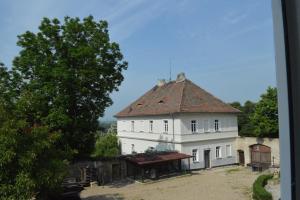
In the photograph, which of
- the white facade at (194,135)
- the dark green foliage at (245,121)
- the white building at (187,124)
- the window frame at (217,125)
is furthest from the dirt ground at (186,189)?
the dark green foliage at (245,121)

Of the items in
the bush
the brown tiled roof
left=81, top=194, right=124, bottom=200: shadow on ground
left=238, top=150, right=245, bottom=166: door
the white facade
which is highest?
the brown tiled roof

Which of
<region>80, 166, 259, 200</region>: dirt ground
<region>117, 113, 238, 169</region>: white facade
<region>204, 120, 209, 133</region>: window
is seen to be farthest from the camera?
<region>204, 120, 209, 133</region>: window

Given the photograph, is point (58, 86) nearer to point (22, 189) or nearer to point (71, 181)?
point (71, 181)

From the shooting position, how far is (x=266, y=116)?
2925cm

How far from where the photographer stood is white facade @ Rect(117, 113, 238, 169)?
1128 inches

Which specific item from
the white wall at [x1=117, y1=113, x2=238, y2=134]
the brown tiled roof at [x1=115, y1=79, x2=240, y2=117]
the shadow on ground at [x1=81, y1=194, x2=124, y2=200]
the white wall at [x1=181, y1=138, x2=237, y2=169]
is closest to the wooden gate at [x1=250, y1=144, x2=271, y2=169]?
the white wall at [x1=181, y1=138, x2=237, y2=169]

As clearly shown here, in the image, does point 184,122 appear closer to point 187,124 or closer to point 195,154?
point 187,124

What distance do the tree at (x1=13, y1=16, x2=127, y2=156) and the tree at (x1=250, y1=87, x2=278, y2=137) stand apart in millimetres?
13228

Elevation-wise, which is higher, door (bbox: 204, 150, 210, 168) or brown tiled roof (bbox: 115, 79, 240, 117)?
brown tiled roof (bbox: 115, 79, 240, 117)

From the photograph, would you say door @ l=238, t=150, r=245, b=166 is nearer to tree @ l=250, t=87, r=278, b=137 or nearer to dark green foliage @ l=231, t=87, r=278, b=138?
dark green foliage @ l=231, t=87, r=278, b=138

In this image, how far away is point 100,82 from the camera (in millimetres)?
22375

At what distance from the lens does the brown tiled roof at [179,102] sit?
29344mm

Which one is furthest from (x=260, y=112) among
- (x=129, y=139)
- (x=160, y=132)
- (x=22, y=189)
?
(x=22, y=189)

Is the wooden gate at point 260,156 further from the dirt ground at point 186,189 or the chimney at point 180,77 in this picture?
the chimney at point 180,77
